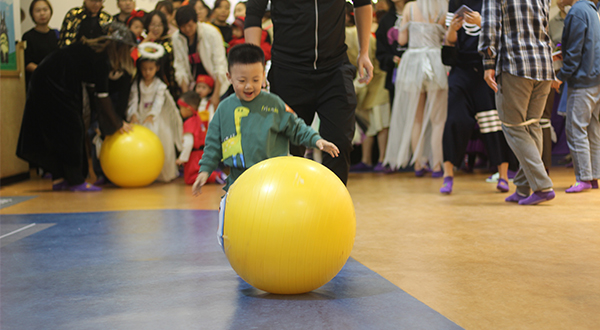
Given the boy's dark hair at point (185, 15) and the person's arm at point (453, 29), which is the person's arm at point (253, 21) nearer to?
Result: the person's arm at point (453, 29)

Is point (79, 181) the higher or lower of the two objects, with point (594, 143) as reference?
lower

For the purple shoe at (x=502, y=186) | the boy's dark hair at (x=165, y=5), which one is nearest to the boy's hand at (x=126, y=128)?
the boy's dark hair at (x=165, y=5)

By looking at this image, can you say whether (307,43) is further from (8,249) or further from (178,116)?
(178,116)

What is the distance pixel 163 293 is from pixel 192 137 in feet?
15.9

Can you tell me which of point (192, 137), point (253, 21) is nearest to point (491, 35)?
point (253, 21)

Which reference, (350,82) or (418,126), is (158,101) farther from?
(350,82)

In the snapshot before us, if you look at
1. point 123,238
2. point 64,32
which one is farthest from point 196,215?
point 64,32

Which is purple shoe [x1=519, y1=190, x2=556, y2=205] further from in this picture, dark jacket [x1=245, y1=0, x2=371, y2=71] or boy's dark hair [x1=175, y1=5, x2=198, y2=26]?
boy's dark hair [x1=175, y1=5, x2=198, y2=26]

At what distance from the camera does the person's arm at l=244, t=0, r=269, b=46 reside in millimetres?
3645

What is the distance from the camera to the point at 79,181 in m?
6.77

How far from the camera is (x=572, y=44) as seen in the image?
5.59m

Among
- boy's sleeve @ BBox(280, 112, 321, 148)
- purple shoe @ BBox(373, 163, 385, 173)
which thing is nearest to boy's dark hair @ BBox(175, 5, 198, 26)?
purple shoe @ BBox(373, 163, 385, 173)

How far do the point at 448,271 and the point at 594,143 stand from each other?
3835mm

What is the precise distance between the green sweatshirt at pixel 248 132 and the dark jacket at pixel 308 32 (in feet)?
1.83
